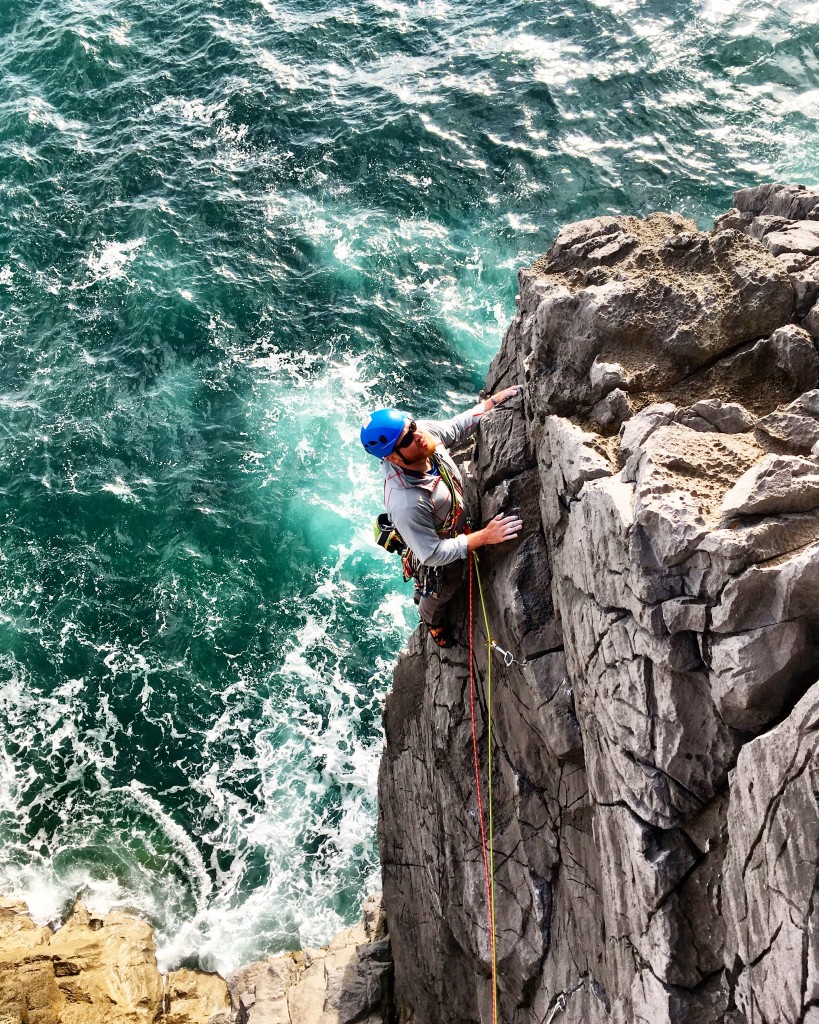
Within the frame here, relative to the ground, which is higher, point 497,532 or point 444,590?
point 497,532

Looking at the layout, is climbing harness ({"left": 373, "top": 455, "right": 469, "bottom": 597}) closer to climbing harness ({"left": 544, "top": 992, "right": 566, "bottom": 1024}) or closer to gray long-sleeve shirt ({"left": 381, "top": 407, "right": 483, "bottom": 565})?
gray long-sleeve shirt ({"left": 381, "top": 407, "right": 483, "bottom": 565})

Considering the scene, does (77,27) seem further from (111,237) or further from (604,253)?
(604,253)

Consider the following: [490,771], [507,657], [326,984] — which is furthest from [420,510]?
[326,984]

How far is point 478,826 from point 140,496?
15.6 meters

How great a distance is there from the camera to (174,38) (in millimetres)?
36625

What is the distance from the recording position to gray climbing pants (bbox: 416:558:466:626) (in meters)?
11.6

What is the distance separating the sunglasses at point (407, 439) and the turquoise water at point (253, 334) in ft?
39.6

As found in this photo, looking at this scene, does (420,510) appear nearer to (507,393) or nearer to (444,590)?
(444,590)

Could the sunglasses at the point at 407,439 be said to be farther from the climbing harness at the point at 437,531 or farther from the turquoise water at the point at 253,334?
the turquoise water at the point at 253,334

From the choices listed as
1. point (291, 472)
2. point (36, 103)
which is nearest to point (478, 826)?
point (291, 472)

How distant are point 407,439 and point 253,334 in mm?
18386

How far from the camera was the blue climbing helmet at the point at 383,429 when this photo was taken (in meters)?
9.62

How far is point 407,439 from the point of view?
32.4 ft

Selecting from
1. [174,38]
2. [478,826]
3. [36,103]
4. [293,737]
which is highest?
[174,38]
